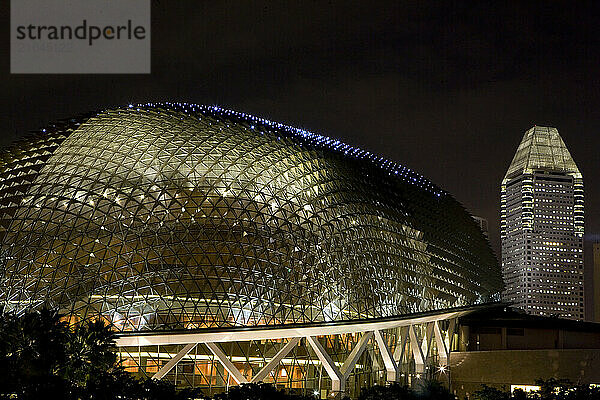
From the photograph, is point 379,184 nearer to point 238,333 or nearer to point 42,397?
point 238,333

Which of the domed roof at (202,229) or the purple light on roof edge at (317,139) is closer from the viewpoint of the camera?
the domed roof at (202,229)

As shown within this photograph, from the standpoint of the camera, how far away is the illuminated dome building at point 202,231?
4628cm

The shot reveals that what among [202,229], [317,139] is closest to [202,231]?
[202,229]

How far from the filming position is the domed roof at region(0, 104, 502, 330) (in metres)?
46.3

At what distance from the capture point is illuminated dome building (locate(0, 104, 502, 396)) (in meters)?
46.3

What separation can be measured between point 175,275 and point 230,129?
54.2 feet

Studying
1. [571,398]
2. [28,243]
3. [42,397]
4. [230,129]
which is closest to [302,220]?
[230,129]

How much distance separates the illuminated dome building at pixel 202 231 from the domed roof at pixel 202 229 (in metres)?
0.10

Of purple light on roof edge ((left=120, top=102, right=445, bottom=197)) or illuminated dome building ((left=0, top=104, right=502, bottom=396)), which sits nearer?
illuminated dome building ((left=0, top=104, right=502, bottom=396))

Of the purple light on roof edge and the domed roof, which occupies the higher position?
the purple light on roof edge

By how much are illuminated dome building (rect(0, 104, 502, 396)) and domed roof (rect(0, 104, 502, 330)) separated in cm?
Result: 10

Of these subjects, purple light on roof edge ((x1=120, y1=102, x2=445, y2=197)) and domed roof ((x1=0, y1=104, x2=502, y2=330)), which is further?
purple light on roof edge ((x1=120, y1=102, x2=445, y2=197))

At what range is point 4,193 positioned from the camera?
179ft

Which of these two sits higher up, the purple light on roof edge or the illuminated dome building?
the purple light on roof edge
